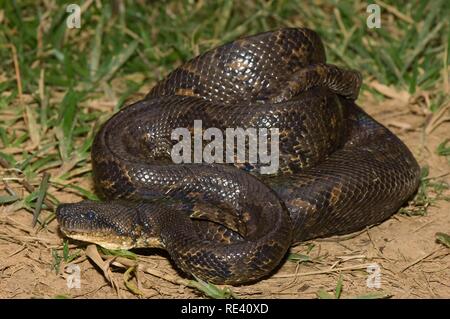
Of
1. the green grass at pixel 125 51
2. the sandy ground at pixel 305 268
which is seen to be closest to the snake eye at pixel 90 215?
the sandy ground at pixel 305 268

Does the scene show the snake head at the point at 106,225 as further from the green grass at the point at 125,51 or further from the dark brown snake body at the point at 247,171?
the green grass at the point at 125,51

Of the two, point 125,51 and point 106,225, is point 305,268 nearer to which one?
point 106,225

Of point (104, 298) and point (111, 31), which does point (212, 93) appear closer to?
point (104, 298)

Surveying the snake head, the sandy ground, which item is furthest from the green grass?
the snake head

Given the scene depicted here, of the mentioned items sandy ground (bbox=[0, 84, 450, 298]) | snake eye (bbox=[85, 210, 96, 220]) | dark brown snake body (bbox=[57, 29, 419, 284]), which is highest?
dark brown snake body (bbox=[57, 29, 419, 284])

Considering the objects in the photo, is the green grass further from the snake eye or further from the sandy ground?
the snake eye

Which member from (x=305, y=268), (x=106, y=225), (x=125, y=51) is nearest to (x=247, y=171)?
(x=305, y=268)

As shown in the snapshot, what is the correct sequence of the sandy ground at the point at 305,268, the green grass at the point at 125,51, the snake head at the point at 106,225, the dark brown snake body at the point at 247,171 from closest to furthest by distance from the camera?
1. the sandy ground at the point at 305,268
2. the dark brown snake body at the point at 247,171
3. the snake head at the point at 106,225
4. the green grass at the point at 125,51
